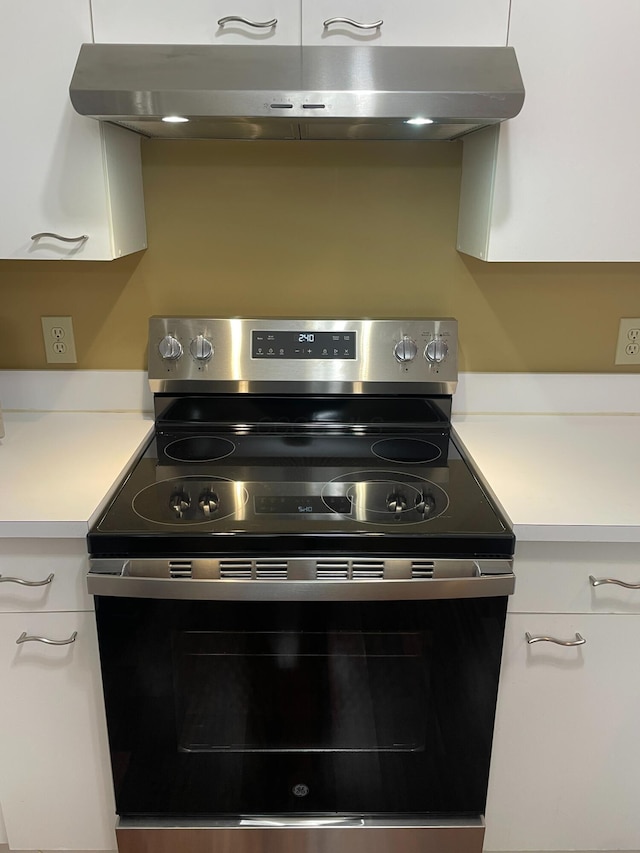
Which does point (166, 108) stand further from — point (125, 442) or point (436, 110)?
point (125, 442)

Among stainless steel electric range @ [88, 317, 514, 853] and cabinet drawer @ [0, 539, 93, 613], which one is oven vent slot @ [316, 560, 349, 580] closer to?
stainless steel electric range @ [88, 317, 514, 853]

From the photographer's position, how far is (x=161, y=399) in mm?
1605

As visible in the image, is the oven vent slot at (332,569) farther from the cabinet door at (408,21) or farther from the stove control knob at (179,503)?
the cabinet door at (408,21)

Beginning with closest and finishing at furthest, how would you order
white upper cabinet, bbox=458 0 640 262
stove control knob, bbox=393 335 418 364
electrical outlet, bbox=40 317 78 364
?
white upper cabinet, bbox=458 0 640 262 → stove control knob, bbox=393 335 418 364 → electrical outlet, bbox=40 317 78 364

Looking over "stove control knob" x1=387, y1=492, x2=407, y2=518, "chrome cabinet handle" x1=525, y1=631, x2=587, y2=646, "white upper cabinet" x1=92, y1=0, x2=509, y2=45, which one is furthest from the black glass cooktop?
"white upper cabinet" x1=92, y1=0, x2=509, y2=45

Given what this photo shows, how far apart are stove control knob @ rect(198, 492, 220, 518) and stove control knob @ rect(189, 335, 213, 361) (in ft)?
1.29

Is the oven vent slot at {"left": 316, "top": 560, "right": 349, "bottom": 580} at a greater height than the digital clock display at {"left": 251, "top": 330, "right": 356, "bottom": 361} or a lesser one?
lesser

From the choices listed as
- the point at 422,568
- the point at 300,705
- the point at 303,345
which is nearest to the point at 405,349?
the point at 303,345

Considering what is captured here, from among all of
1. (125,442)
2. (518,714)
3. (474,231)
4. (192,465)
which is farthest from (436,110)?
(518,714)

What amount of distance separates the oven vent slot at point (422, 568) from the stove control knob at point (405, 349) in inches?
21.9

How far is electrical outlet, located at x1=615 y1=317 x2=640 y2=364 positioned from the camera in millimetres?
1679

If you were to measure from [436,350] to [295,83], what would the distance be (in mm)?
666

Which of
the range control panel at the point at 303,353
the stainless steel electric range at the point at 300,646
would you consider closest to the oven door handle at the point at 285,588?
the stainless steel electric range at the point at 300,646

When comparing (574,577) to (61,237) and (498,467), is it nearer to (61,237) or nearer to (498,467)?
(498,467)
